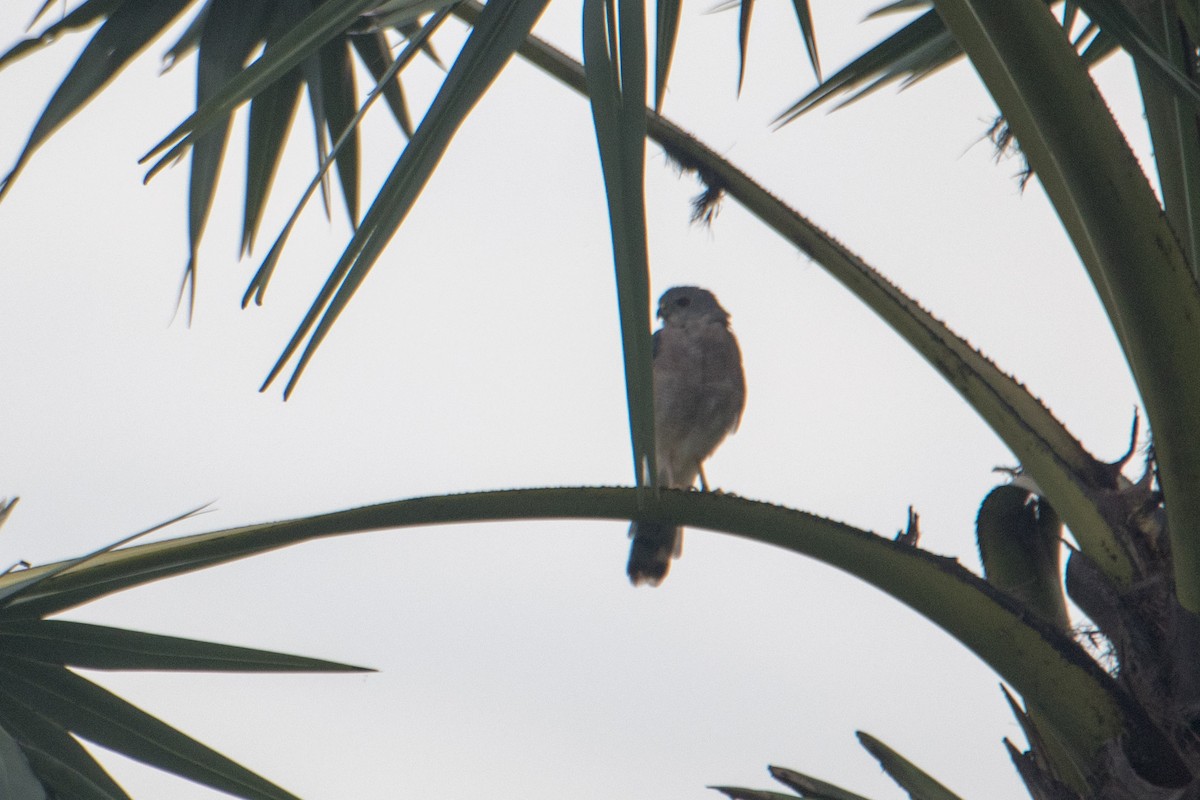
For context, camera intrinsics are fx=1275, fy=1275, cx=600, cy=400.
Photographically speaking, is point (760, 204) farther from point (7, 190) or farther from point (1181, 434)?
point (7, 190)

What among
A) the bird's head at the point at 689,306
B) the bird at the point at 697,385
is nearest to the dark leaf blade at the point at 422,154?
the bird at the point at 697,385

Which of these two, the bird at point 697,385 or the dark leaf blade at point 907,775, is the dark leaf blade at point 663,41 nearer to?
the dark leaf blade at point 907,775

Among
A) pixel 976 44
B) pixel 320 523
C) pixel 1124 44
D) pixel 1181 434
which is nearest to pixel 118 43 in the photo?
pixel 320 523

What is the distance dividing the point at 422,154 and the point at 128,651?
3.32 ft

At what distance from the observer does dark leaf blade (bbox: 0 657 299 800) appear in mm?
1927

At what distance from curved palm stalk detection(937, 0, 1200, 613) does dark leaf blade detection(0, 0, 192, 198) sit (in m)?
1.56

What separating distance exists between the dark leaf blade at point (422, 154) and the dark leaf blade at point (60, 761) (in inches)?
36.9

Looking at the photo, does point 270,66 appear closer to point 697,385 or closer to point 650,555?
point 650,555

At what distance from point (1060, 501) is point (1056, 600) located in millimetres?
217

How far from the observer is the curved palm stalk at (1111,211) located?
Answer: 172 centimetres

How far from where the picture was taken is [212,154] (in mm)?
2609

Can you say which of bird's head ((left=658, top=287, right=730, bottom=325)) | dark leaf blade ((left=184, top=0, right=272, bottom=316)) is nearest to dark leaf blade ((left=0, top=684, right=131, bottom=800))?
dark leaf blade ((left=184, top=0, right=272, bottom=316))

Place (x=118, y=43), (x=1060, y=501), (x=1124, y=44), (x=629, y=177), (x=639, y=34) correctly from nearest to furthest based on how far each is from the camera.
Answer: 1. (x=629, y=177)
2. (x=639, y=34)
3. (x=1124, y=44)
4. (x=1060, y=501)
5. (x=118, y=43)

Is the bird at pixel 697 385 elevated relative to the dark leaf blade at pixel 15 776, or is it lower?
elevated
